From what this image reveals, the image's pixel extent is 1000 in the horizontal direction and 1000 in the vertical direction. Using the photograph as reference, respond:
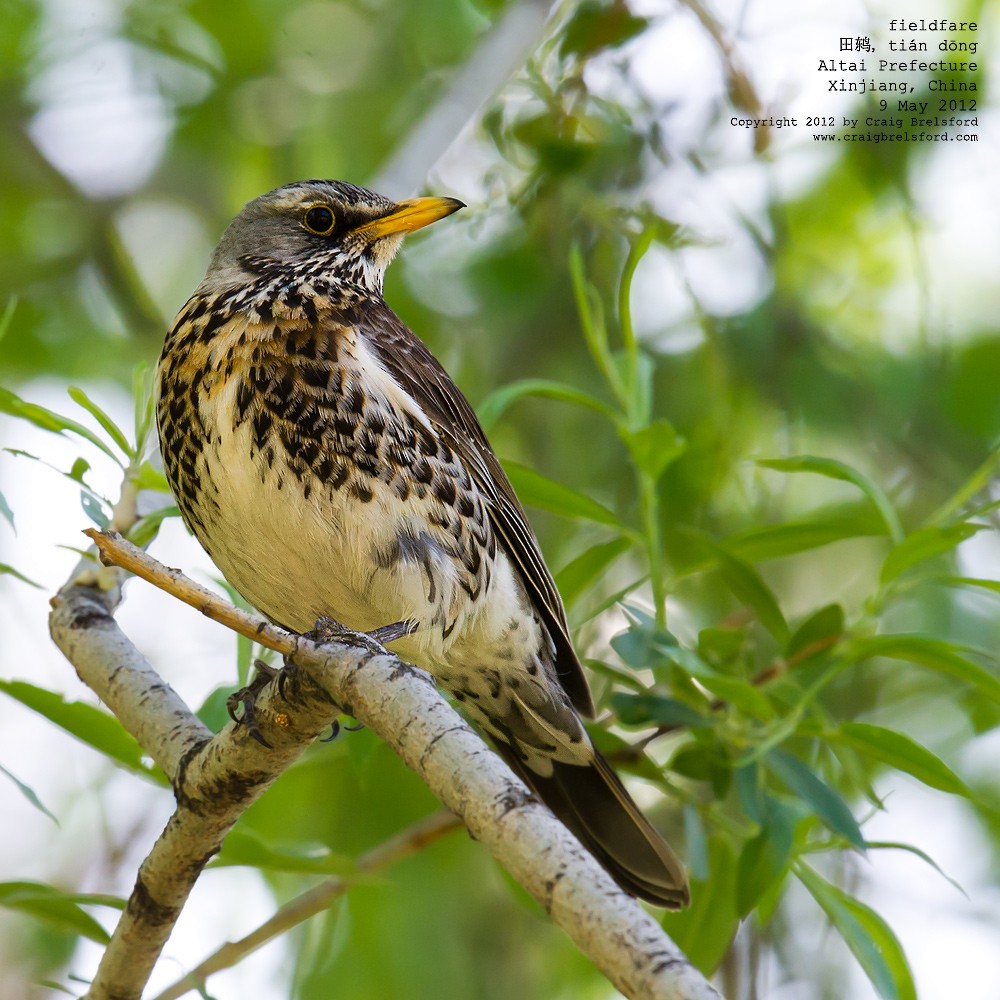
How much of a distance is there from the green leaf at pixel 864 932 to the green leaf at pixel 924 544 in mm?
795

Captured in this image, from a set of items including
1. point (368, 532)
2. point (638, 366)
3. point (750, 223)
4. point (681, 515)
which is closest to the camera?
point (368, 532)

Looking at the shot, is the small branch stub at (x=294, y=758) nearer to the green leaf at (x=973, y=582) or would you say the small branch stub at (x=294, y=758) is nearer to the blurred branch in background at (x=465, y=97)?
the green leaf at (x=973, y=582)

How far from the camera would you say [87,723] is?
11.0 ft

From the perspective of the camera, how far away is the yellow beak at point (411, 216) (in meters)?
4.13

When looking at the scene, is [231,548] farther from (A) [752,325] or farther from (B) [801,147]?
(B) [801,147]

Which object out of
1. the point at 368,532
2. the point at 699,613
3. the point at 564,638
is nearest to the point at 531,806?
the point at 368,532

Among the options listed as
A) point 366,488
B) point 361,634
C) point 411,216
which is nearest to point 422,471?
point 366,488

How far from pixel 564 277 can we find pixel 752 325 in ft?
2.99

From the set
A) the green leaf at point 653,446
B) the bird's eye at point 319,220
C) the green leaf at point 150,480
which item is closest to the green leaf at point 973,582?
the green leaf at point 653,446

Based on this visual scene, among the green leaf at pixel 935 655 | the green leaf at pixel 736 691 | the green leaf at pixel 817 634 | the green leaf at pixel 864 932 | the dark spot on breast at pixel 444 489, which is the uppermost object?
the dark spot on breast at pixel 444 489

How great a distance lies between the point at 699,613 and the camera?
5.23 meters

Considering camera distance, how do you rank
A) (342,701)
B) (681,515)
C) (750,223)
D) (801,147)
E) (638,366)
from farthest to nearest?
(801,147) < (750,223) < (681,515) < (638,366) < (342,701)

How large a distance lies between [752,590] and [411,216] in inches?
62.5

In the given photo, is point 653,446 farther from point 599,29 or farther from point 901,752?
point 599,29
